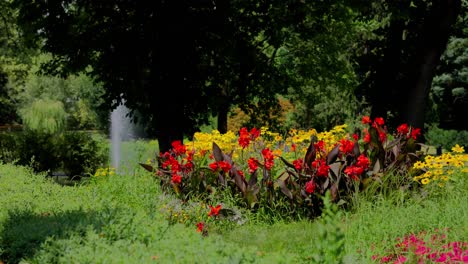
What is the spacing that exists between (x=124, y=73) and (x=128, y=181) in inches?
234

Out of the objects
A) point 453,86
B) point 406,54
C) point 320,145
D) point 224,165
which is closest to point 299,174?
point 320,145

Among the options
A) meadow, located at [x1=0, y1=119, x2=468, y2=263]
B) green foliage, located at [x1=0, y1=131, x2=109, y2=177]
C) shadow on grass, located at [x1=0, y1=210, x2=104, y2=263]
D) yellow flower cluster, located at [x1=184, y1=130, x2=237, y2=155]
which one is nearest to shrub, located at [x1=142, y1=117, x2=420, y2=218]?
meadow, located at [x1=0, y1=119, x2=468, y2=263]

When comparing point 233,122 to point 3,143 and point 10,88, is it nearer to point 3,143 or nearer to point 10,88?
point 3,143

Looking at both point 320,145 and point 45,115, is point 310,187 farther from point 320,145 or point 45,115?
point 45,115

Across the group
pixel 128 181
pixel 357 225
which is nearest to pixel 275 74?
A: pixel 128 181

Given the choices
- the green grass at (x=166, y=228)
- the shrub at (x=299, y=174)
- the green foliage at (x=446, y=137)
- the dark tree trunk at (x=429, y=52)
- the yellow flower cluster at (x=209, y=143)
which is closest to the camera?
the green grass at (x=166, y=228)

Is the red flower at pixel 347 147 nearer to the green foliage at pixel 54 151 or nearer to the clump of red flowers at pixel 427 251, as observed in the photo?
the clump of red flowers at pixel 427 251

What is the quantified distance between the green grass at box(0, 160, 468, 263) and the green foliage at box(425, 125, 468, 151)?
25.6 meters

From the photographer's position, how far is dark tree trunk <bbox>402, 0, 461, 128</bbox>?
1127cm

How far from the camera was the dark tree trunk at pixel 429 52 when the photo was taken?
11.3m

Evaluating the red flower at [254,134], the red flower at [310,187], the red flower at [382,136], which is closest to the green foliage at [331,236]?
the red flower at [310,187]

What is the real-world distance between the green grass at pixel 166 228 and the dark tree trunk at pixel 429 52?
15.9ft

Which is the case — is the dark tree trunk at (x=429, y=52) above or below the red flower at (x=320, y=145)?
above

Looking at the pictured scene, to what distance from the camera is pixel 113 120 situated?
4706 cm
